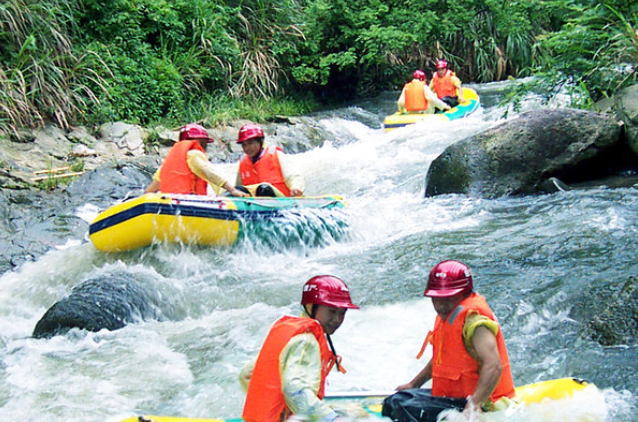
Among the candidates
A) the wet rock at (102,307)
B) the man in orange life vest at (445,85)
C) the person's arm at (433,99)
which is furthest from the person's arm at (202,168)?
the man in orange life vest at (445,85)

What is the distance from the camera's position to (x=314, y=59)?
16188 millimetres

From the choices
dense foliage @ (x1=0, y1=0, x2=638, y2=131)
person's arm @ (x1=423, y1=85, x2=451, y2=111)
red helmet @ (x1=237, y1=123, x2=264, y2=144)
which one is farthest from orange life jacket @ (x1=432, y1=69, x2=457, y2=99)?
red helmet @ (x1=237, y1=123, x2=264, y2=144)

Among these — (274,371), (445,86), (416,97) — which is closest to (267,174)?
(274,371)

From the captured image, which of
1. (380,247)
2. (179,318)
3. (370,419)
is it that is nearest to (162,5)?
(380,247)

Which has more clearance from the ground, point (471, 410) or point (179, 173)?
point (179, 173)

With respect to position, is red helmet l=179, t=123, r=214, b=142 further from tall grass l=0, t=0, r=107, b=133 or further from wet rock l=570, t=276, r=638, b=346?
wet rock l=570, t=276, r=638, b=346

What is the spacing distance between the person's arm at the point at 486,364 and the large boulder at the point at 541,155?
551cm

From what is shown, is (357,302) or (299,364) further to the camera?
(357,302)

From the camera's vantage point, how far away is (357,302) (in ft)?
18.9

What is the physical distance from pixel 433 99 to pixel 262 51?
384 cm

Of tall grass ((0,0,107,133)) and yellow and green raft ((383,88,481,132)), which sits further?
yellow and green raft ((383,88,481,132))

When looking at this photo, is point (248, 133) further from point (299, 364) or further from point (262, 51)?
point (262, 51)

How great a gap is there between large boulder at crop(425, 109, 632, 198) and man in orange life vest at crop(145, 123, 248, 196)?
2.92 metres

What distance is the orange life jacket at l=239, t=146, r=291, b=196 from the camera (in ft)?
24.5
